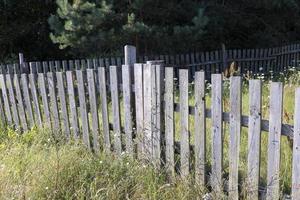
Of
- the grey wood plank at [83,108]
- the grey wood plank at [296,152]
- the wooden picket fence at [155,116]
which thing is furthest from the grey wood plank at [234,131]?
the grey wood plank at [83,108]

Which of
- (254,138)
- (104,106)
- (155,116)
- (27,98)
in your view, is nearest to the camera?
(254,138)

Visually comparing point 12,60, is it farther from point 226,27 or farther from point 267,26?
point 267,26

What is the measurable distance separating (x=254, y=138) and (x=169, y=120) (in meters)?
0.95

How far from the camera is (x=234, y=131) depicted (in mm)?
3469

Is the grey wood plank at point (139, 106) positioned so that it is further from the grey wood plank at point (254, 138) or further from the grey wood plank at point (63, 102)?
the grey wood plank at point (254, 138)

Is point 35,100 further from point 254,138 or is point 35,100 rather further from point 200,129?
point 254,138

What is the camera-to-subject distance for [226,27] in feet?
45.6

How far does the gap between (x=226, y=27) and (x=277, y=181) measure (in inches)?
437

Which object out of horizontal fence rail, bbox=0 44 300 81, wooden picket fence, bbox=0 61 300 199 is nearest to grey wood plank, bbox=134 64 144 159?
wooden picket fence, bbox=0 61 300 199

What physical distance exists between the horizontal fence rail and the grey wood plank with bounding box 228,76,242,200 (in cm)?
574

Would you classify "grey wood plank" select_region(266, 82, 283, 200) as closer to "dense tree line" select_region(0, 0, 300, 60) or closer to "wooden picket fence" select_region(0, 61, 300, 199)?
"wooden picket fence" select_region(0, 61, 300, 199)

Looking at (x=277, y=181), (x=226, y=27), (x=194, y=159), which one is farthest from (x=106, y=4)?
(x=277, y=181)

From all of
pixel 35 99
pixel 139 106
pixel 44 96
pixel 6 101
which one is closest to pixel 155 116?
pixel 139 106

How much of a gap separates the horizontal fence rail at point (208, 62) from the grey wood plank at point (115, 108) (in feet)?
14.8
